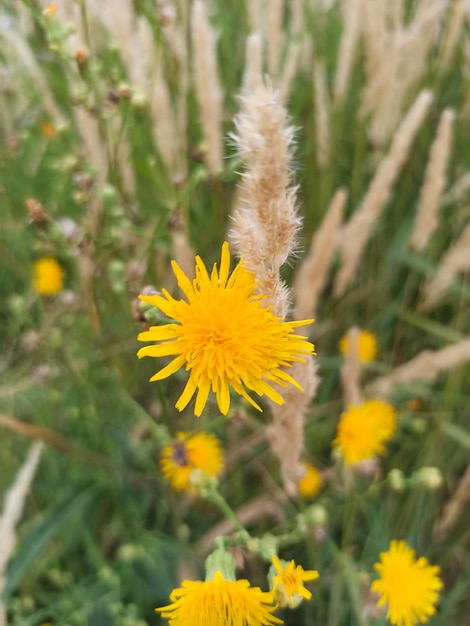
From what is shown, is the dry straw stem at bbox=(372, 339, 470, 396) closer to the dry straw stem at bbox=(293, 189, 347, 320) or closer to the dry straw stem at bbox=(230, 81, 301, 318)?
the dry straw stem at bbox=(293, 189, 347, 320)

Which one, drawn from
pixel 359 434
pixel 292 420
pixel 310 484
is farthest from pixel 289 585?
pixel 310 484

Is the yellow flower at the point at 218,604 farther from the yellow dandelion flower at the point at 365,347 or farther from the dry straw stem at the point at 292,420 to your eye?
the yellow dandelion flower at the point at 365,347

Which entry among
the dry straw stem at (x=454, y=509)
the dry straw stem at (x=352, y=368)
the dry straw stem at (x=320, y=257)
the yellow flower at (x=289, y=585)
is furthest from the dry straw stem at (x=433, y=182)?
the yellow flower at (x=289, y=585)

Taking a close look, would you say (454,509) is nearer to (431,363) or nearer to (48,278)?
(431,363)

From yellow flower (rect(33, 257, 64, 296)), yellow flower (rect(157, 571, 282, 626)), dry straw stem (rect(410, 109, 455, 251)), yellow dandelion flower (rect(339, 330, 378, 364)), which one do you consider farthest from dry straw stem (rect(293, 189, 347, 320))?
yellow flower (rect(33, 257, 64, 296))

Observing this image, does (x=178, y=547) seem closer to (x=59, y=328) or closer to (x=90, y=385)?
(x=90, y=385)
